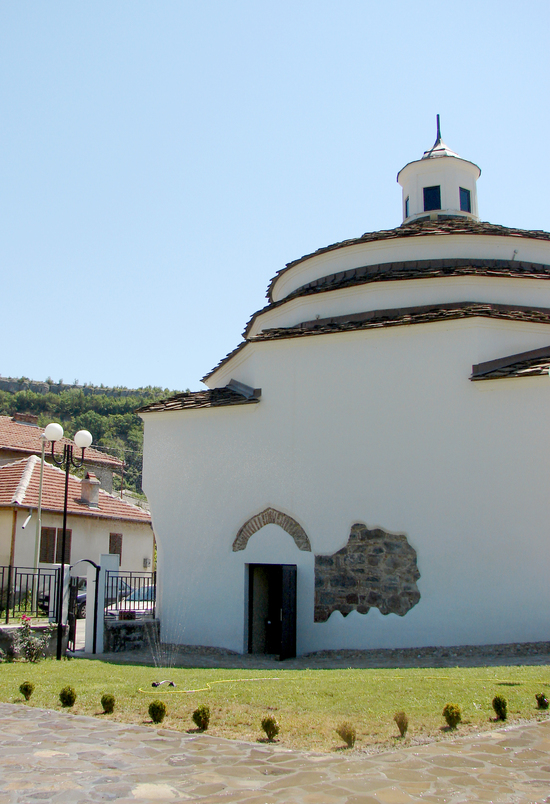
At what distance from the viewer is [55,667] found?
10859 mm

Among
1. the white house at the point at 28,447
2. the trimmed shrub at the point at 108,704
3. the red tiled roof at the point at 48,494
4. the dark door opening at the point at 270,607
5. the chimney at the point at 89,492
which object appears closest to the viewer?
the trimmed shrub at the point at 108,704

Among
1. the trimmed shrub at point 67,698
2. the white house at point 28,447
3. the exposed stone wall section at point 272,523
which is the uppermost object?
the white house at point 28,447

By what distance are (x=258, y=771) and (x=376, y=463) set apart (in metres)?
7.81

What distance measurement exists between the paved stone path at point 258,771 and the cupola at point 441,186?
15.4 metres

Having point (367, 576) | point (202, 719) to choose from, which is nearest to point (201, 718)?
point (202, 719)

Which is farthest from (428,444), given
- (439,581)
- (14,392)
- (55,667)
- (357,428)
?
(14,392)

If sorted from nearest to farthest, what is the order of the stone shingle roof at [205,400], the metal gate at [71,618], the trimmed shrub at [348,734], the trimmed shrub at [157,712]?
the trimmed shrub at [348,734] → the trimmed shrub at [157,712] → the metal gate at [71,618] → the stone shingle roof at [205,400]

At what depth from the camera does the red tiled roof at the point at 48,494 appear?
69.4 ft

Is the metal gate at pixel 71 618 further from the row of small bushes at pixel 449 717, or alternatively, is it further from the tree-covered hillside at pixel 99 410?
the tree-covered hillside at pixel 99 410

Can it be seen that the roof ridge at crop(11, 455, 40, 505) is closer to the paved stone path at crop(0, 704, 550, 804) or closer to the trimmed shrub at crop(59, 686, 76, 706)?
the trimmed shrub at crop(59, 686, 76, 706)

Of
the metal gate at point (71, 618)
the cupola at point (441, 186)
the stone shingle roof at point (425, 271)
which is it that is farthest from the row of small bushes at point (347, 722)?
the cupola at point (441, 186)

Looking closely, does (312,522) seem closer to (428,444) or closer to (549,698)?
(428,444)

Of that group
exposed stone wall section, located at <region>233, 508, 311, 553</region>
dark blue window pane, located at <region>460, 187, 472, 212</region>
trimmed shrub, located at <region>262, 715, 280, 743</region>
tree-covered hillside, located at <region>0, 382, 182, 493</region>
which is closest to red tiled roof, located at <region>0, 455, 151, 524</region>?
exposed stone wall section, located at <region>233, 508, 311, 553</region>

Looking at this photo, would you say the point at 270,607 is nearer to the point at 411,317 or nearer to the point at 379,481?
the point at 379,481
